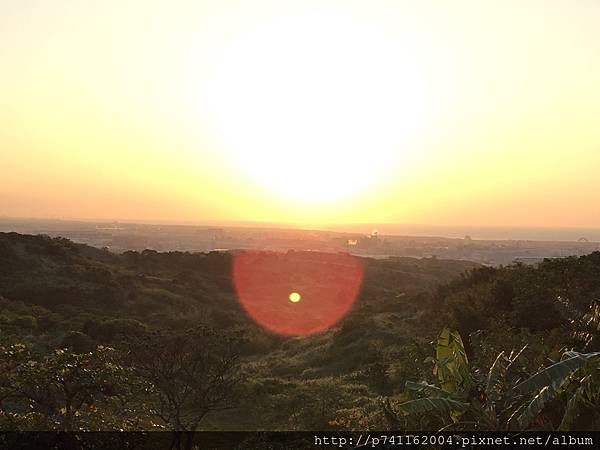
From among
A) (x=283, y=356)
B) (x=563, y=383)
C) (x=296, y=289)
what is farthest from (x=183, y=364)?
(x=296, y=289)

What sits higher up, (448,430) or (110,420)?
(448,430)

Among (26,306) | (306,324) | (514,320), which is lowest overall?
(306,324)

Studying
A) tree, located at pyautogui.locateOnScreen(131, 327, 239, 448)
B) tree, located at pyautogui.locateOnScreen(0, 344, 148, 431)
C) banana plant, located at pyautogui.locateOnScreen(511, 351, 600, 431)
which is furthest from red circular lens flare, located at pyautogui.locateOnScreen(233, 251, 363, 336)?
banana plant, located at pyautogui.locateOnScreen(511, 351, 600, 431)

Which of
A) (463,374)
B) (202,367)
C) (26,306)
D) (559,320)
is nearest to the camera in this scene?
(463,374)

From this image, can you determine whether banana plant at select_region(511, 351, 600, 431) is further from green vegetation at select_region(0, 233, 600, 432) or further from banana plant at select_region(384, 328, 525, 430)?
banana plant at select_region(384, 328, 525, 430)

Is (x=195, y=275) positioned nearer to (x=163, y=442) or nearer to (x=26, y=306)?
(x=26, y=306)

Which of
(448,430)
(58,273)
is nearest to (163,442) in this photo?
(448,430)

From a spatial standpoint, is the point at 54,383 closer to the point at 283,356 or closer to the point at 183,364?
the point at 183,364
